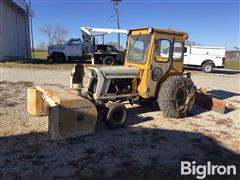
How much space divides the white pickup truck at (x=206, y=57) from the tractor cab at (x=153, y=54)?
15.6 meters

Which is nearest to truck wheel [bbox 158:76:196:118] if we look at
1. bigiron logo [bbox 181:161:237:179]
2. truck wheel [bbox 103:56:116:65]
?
bigiron logo [bbox 181:161:237:179]

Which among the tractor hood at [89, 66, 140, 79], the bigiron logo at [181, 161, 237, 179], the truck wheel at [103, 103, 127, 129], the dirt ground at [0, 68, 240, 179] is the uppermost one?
the tractor hood at [89, 66, 140, 79]

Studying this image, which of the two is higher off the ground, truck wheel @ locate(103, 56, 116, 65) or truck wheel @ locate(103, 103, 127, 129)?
truck wheel @ locate(103, 56, 116, 65)

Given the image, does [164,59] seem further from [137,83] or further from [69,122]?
[69,122]

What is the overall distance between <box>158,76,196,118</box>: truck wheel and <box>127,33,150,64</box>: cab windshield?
35.0 inches

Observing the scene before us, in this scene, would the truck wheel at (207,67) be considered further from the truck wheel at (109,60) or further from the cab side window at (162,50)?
the cab side window at (162,50)

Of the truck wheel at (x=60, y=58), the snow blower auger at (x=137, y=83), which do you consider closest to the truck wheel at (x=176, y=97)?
the snow blower auger at (x=137, y=83)

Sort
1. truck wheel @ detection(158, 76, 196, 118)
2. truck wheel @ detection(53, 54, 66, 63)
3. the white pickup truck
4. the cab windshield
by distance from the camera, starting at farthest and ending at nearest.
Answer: truck wheel @ detection(53, 54, 66, 63), the white pickup truck, the cab windshield, truck wheel @ detection(158, 76, 196, 118)

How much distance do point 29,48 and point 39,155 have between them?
97.6ft

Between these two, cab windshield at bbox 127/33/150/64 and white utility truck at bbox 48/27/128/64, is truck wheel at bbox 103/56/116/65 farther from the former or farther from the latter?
cab windshield at bbox 127/33/150/64

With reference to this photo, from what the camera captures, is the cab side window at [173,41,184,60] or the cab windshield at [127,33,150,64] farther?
the cab side window at [173,41,184,60]

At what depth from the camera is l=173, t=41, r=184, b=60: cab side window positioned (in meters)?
7.32

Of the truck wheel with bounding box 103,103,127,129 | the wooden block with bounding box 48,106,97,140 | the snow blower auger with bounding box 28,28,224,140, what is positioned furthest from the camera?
the snow blower auger with bounding box 28,28,224,140

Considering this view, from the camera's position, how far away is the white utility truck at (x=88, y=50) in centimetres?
2270
